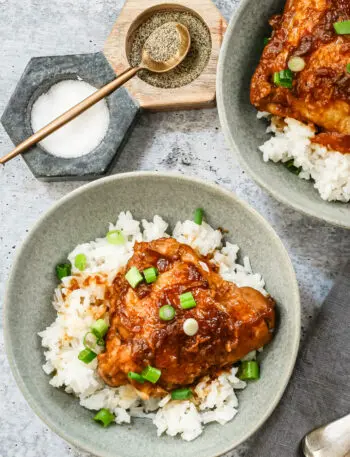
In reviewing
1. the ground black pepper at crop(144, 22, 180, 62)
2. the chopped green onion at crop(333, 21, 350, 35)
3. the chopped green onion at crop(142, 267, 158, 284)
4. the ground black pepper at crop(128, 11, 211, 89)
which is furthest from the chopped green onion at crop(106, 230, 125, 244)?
the chopped green onion at crop(333, 21, 350, 35)

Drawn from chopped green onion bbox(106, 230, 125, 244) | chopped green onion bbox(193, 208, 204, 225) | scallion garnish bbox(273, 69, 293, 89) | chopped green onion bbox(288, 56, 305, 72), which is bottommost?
chopped green onion bbox(106, 230, 125, 244)

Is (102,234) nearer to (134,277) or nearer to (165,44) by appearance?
(134,277)

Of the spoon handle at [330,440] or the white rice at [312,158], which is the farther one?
the white rice at [312,158]

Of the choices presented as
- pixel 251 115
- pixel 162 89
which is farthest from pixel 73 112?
pixel 251 115

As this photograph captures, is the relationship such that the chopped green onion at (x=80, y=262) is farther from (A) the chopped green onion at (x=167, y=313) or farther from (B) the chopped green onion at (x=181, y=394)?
(B) the chopped green onion at (x=181, y=394)

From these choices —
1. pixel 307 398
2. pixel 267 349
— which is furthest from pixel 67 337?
pixel 307 398

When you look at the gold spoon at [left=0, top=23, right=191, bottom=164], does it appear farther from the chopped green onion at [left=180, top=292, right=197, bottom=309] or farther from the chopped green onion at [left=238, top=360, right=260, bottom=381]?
the chopped green onion at [left=238, top=360, right=260, bottom=381]

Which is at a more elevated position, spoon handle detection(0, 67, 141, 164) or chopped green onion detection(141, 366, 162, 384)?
spoon handle detection(0, 67, 141, 164)

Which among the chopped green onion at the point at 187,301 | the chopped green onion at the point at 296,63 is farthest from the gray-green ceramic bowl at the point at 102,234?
the chopped green onion at the point at 296,63
